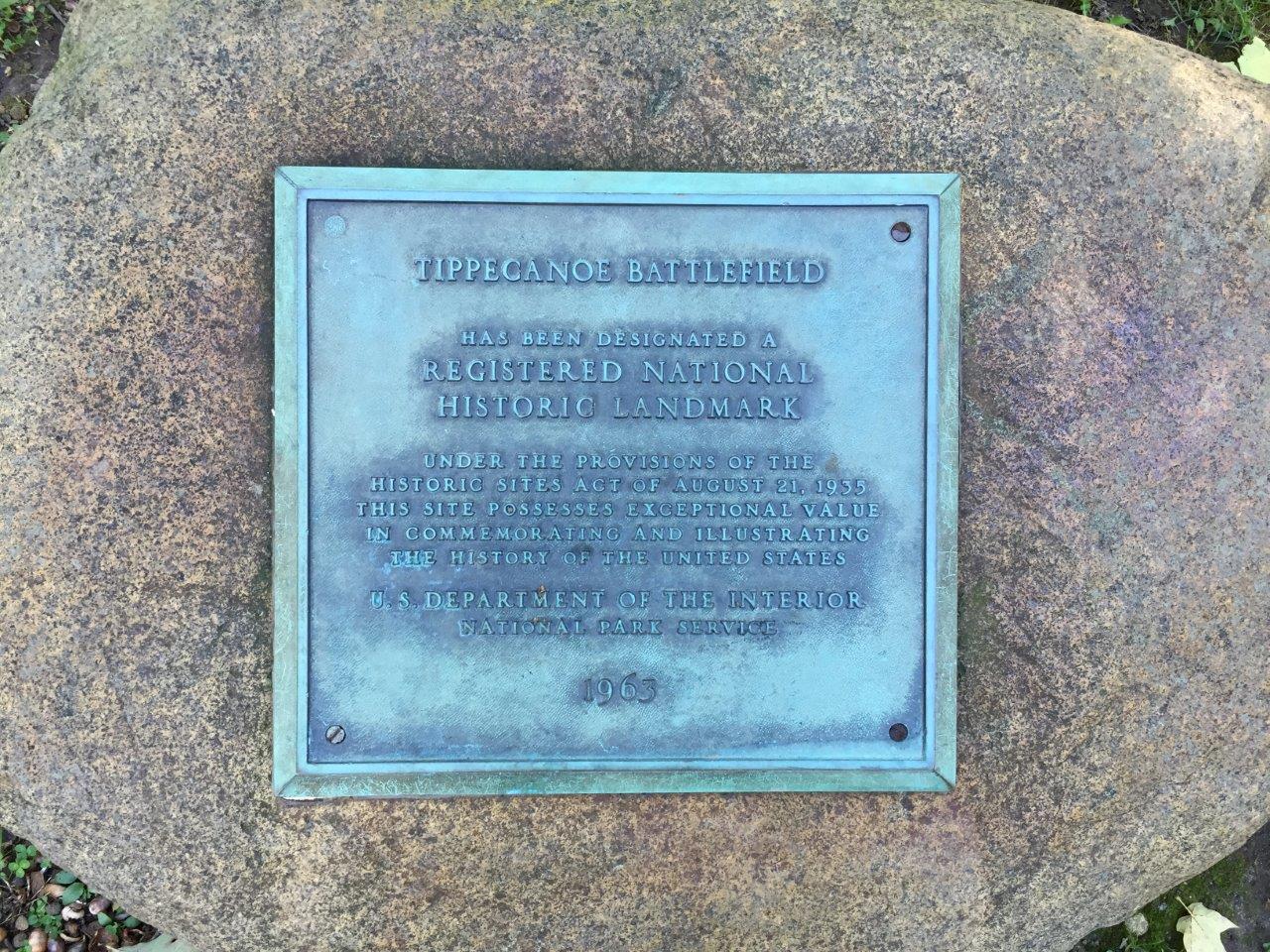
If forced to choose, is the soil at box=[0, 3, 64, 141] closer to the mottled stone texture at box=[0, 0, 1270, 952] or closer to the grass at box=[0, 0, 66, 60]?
the grass at box=[0, 0, 66, 60]

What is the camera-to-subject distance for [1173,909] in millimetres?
2826

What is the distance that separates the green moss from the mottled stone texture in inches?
23.1

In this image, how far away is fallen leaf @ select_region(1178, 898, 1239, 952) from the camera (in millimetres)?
2719

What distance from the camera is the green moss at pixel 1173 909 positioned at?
281 cm

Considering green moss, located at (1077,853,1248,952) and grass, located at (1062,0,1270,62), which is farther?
grass, located at (1062,0,1270,62)

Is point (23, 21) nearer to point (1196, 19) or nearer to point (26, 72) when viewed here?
point (26, 72)

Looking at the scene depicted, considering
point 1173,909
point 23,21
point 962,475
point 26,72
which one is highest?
point 23,21

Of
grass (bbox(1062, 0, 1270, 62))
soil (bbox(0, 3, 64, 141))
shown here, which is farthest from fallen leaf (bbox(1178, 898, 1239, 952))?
soil (bbox(0, 3, 64, 141))

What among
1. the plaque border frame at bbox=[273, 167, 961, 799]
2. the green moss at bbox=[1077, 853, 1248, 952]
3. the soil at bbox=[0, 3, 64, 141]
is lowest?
the green moss at bbox=[1077, 853, 1248, 952]

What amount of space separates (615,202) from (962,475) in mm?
1136

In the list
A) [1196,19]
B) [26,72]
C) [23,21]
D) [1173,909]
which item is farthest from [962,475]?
[23,21]

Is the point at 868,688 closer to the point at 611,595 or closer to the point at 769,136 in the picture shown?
the point at 611,595

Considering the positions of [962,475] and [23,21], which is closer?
[962,475]

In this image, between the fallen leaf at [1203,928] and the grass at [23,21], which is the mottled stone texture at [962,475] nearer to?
the fallen leaf at [1203,928]
